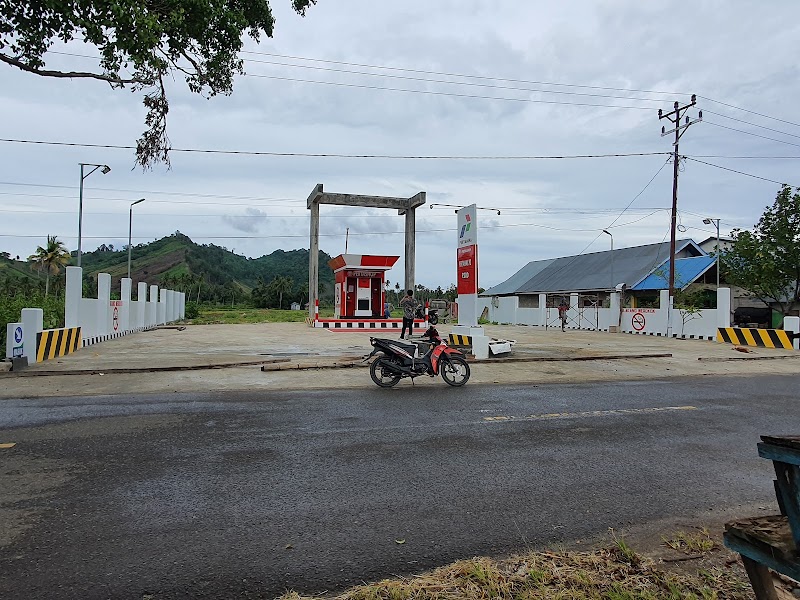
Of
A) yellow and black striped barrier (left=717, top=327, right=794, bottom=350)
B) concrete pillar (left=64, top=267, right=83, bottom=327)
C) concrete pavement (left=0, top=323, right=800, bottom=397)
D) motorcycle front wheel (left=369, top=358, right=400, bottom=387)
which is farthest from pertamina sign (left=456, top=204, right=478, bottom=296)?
yellow and black striped barrier (left=717, top=327, right=794, bottom=350)

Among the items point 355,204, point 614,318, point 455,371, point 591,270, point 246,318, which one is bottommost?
point 455,371

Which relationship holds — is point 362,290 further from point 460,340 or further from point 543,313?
point 460,340

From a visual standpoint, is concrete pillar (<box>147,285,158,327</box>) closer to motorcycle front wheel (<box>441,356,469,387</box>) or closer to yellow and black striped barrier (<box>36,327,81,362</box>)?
yellow and black striped barrier (<box>36,327,81,362</box>)

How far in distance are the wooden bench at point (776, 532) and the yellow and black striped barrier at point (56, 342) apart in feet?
48.3

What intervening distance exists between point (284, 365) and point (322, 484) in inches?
335

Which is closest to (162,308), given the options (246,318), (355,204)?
(246,318)

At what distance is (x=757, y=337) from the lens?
2164 centimetres

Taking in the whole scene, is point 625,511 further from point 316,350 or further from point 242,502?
point 316,350

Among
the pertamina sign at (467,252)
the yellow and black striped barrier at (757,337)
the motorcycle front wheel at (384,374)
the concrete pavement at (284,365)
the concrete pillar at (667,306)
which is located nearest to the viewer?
the motorcycle front wheel at (384,374)

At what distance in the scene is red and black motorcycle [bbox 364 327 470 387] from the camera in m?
10.5

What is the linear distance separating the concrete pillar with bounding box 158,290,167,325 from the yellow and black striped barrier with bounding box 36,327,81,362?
17708 mm

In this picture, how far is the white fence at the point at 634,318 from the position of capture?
25047 mm

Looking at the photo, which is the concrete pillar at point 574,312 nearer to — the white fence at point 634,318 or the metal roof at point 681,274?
the white fence at point 634,318

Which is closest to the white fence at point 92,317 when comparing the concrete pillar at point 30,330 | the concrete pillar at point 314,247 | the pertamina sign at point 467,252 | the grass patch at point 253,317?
the concrete pillar at point 30,330
